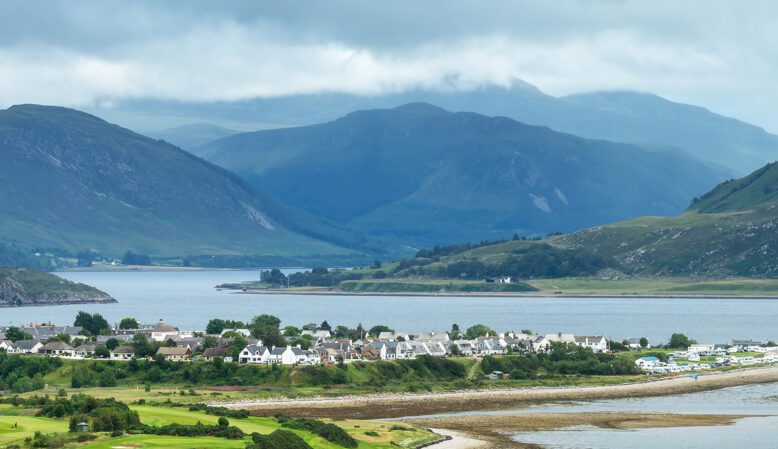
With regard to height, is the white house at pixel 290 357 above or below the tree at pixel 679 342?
below

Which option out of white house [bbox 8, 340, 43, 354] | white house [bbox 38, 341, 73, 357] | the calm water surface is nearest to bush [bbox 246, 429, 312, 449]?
the calm water surface

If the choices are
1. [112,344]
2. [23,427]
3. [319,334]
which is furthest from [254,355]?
[23,427]

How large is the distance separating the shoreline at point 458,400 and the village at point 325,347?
37.3 ft

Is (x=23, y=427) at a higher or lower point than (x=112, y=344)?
lower

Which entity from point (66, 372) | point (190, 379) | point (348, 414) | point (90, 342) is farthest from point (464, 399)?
point (90, 342)

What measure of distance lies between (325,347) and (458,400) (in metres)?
29.0

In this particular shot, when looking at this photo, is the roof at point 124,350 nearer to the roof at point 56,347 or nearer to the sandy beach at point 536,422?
the roof at point 56,347

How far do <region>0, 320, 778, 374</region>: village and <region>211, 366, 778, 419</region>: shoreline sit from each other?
11.4 meters

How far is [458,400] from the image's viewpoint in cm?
13175

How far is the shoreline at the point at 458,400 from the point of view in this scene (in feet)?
398

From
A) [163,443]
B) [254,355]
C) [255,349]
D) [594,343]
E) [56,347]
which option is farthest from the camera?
[594,343]

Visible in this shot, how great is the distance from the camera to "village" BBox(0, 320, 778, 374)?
494ft

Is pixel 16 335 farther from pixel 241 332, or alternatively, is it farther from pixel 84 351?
pixel 241 332

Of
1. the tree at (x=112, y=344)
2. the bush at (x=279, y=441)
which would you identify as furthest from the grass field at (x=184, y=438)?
the tree at (x=112, y=344)
